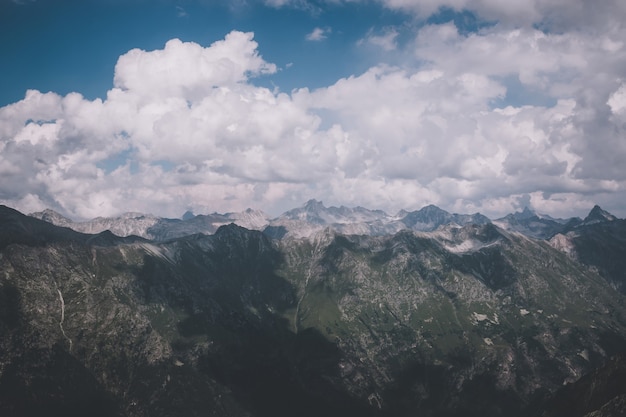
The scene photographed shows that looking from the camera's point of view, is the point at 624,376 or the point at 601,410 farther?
the point at 624,376
